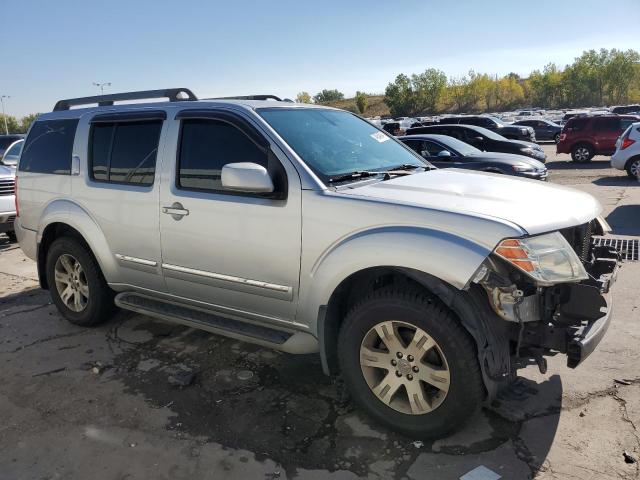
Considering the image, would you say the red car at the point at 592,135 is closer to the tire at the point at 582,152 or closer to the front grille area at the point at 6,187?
the tire at the point at 582,152

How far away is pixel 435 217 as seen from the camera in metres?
2.70

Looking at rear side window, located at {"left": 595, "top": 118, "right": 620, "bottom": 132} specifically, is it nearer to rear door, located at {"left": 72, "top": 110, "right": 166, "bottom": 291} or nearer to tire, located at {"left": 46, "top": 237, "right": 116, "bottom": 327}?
rear door, located at {"left": 72, "top": 110, "right": 166, "bottom": 291}

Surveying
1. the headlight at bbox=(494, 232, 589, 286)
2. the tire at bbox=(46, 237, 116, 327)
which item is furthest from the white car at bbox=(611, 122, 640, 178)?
the tire at bbox=(46, 237, 116, 327)

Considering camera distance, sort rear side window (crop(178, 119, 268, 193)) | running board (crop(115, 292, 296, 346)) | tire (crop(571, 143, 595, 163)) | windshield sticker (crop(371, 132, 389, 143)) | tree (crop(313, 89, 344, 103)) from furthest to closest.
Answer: tree (crop(313, 89, 344, 103)), tire (crop(571, 143, 595, 163)), windshield sticker (crop(371, 132, 389, 143)), rear side window (crop(178, 119, 268, 193)), running board (crop(115, 292, 296, 346))

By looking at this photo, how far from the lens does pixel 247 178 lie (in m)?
3.08

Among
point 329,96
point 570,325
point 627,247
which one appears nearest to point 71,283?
point 570,325

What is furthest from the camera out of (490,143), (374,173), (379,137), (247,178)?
(490,143)

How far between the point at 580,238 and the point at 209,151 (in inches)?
96.2

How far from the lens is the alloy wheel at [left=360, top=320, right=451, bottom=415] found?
9.10ft

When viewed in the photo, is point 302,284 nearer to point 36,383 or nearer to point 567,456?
point 567,456

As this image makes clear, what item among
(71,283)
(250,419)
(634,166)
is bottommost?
(250,419)

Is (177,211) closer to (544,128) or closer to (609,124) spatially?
(609,124)

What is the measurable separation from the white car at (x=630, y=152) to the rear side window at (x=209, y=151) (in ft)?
40.2

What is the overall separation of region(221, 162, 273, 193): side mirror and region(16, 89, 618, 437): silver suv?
0.04 feet
